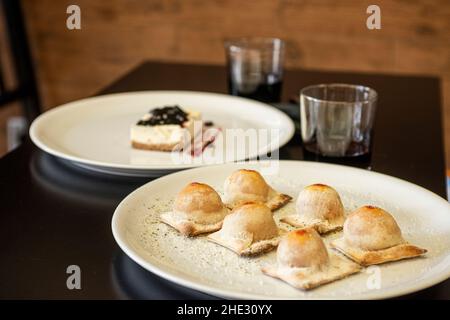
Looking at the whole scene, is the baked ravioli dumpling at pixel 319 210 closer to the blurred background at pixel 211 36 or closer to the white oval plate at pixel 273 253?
the white oval plate at pixel 273 253

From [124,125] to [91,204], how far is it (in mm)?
474

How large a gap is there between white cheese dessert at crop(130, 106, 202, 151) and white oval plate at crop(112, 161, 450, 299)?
0.25 metres

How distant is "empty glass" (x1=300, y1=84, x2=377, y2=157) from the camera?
1.26 metres

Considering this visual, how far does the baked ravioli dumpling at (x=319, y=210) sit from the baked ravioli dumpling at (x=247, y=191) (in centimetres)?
6

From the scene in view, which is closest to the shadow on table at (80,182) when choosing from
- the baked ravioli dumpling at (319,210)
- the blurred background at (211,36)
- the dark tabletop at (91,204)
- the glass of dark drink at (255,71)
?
the dark tabletop at (91,204)

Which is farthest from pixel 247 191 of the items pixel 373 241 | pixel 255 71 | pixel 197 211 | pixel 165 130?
pixel 255 71

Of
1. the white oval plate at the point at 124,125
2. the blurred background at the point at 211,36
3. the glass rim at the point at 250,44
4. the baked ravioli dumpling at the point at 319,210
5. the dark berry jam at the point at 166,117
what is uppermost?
the glass rim at the point at 250,44

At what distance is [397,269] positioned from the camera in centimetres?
83

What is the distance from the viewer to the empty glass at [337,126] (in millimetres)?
1264

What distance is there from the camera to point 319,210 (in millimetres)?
952

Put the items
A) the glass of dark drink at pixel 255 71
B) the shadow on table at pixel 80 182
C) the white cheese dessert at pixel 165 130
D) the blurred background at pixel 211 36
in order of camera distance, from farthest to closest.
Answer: the blurred background at pixel 211 36, the glass of dark drink at pixel 255 71, the white cheese dessert at pixel 165 130, the shadow on table at pixel 80 182

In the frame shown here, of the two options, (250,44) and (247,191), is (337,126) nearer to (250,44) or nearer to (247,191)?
(247,191)
